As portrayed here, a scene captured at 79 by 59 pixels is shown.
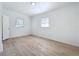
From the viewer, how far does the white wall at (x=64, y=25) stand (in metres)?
3.40

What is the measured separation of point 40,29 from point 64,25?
2.40 m

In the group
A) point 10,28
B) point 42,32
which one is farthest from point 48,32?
point 10,28

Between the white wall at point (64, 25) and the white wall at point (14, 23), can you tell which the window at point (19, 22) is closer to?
the white wall at point (14, 23)

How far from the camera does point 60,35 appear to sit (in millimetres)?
4203

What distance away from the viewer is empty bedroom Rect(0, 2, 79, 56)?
9.59 feet

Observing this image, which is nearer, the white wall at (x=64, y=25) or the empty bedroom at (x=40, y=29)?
the empty bedroom at (x=40, y=29)

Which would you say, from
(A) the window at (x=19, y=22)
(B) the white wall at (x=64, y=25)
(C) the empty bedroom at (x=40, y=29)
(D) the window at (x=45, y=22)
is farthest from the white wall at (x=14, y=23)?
(B) the white wall at (x=64, y=25)

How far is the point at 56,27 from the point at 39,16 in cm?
207

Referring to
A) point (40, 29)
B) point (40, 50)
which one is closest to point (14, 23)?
point (40, 29)

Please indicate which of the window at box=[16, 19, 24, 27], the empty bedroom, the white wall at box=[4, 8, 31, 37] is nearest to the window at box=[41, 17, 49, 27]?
the empty bedroom

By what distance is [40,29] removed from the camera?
6.00 m

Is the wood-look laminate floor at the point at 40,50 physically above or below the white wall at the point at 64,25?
below

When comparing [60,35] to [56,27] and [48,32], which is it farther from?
[48,32]

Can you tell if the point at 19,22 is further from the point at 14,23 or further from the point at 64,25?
the point at 64,25
